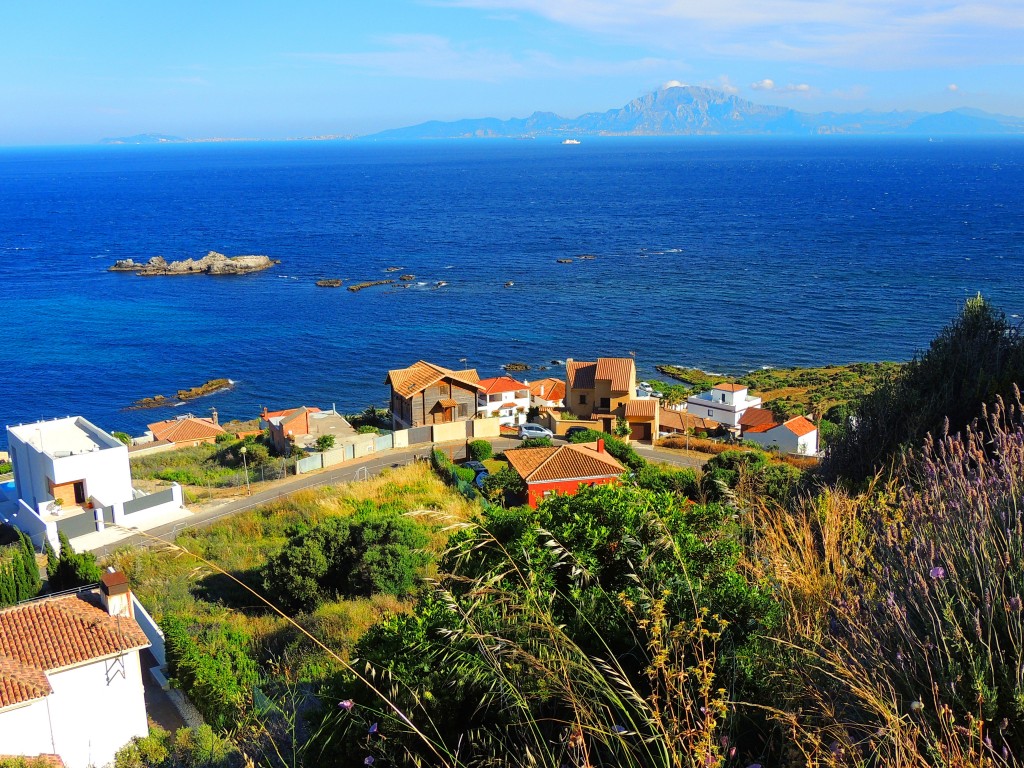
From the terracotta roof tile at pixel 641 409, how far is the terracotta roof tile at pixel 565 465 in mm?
11752

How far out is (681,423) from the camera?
38688 mm

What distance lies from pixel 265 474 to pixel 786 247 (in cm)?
7993

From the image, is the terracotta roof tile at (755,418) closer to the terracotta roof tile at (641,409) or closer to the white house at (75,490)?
the terracotta roof tile at (641,409)

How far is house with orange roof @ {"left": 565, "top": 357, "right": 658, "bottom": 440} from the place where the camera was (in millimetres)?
35969

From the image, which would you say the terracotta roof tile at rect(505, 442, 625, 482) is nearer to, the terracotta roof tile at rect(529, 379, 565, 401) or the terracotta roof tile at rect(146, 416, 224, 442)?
the terracotta roof tile at rect(529, 379, 565, 401)

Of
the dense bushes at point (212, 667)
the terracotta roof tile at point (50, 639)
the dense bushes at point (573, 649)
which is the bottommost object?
the dense bushes at point (212, 667)

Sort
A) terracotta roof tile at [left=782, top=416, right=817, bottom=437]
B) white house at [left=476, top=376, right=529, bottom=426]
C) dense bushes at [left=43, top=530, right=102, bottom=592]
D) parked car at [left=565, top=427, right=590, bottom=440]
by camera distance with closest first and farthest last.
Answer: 1. dense bushes at [left=43, top=530, right=102, bottom=592]
2. parked car at [left=565, top=427, right=590, bottom=440]
3. terracotta roof tile at [left=782, top=416, right=817, bottom=437]
4. white house at [left=476, top=376, right=529, bottom=426]

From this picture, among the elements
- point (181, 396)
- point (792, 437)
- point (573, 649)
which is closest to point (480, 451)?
point (792, 437)

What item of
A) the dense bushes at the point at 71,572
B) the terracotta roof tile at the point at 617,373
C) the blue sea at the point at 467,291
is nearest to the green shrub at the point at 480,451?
the terracotta roof tile at the point at 617,373

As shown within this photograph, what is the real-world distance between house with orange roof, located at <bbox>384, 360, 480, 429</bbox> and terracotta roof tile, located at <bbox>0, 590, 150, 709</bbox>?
68.9ft

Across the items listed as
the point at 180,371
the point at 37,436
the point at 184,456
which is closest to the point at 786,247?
the point at 180,371

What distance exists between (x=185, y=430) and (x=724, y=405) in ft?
80.9

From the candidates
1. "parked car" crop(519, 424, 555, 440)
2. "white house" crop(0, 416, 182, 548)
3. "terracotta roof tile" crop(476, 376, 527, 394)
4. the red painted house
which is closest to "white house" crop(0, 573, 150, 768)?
"white house" crop(0, 416, 182, 548)

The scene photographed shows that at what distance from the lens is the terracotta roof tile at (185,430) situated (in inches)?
1513
